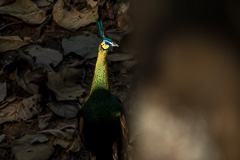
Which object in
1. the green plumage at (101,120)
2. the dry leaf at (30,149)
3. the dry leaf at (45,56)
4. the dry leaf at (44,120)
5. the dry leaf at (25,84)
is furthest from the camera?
the dry leaf at (45,56)

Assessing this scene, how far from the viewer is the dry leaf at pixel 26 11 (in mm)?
4195

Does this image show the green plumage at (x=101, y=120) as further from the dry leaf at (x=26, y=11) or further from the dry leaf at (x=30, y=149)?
the dry leaf at (x=26, y=11)

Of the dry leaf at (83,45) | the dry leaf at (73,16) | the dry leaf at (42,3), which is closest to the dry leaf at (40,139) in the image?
the dry leaf at (83,45)

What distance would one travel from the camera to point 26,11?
4.25 metres

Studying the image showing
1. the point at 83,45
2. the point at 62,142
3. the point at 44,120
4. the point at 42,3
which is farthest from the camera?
the point at 42,3

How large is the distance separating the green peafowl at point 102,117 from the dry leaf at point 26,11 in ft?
5.39

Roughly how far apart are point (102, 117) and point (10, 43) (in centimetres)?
170

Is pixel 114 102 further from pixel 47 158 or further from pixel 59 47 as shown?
pixel 59 47

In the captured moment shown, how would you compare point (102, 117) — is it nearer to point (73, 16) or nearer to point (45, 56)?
point (45, 56)

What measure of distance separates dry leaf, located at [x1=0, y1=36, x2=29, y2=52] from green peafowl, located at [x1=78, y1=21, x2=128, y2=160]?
1.48 metres

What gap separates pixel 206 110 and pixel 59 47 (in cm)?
223

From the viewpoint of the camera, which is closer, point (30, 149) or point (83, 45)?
point (30, 149)

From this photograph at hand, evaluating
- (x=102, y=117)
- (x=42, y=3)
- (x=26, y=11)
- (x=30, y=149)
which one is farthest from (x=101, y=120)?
(x=42, y=3)

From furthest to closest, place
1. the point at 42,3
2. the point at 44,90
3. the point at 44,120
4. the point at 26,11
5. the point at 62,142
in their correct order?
the point at 42,3 → the point at 26,11 → the point at 44,90 → the point at 44,120 → the point at 62,142
